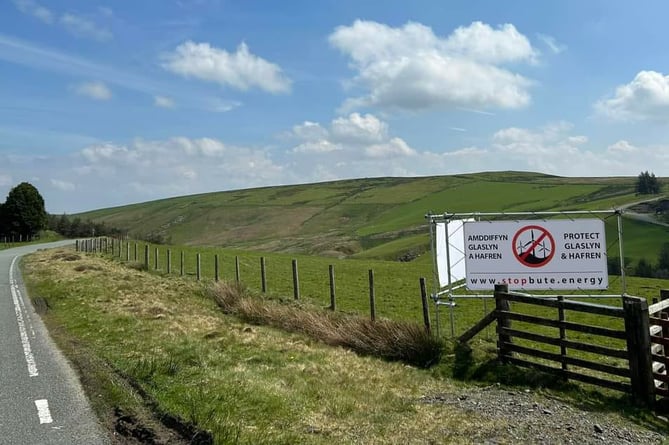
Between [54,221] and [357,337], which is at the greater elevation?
[54,221]

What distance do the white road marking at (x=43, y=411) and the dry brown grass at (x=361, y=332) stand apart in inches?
245

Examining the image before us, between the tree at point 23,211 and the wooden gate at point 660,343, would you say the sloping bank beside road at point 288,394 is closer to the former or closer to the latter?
the wooden gate at point 660,343

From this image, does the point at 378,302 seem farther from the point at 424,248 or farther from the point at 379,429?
the point at 424,248

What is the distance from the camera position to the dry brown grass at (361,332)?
11328 mm

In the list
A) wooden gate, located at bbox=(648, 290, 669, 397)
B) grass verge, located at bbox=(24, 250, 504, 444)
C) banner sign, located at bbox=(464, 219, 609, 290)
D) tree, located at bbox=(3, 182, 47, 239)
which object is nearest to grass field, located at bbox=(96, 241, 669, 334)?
banner sign, located at bbox=(464, 219, 609, 290)

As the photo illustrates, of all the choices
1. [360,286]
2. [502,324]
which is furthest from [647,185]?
[502,324]

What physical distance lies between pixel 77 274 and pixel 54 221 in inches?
3035

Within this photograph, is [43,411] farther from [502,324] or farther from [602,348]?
[602,348]

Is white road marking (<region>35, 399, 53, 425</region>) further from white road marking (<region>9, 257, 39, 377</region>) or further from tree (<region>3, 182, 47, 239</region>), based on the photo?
tree (<region>3, 182, 47, 239</region>)

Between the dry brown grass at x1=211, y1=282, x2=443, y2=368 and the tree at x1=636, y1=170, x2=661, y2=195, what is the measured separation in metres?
111

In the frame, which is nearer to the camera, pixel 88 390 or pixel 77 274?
pixel 88 390

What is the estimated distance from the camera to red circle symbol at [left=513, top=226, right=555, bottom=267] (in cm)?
1312

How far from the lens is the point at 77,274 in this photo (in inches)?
977

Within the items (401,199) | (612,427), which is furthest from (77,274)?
(401,199)
